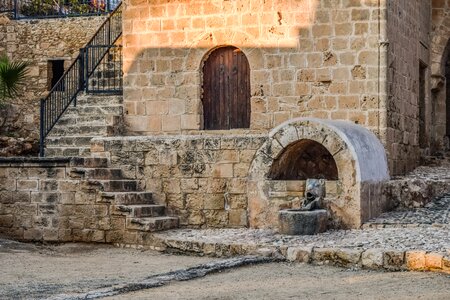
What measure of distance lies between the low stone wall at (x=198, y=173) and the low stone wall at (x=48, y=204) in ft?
3.09

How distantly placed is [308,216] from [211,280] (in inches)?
103

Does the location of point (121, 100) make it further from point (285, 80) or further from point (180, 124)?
point (285, 80)

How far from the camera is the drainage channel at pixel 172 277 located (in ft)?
26.1

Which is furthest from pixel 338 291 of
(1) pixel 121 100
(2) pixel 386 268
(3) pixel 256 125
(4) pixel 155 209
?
(1) pixel 121 100

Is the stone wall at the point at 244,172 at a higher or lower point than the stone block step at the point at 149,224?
higher

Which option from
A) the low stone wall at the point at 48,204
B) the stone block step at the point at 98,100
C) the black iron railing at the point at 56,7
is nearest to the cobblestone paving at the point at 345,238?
the low stone wall at the point at 48,204

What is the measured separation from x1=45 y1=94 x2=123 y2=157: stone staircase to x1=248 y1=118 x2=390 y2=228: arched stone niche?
3912 mm

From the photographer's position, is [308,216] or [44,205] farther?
[44,205]

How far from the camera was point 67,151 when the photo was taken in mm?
14977

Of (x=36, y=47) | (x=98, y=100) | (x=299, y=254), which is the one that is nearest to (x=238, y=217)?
(x=299, y=254)

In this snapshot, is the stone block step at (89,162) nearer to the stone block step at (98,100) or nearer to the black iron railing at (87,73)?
the black iron railing at (87,73)

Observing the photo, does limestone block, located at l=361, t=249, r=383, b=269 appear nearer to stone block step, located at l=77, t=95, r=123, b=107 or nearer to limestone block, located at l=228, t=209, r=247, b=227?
limestone block, located at l=228, t=209, r=247, b=227

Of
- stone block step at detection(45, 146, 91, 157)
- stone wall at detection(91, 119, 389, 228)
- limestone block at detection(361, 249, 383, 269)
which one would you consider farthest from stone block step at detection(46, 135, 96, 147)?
limestone block at detection(361, 249, 383, 269)

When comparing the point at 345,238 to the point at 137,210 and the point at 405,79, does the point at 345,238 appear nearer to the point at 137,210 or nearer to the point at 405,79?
the point at 137,210
